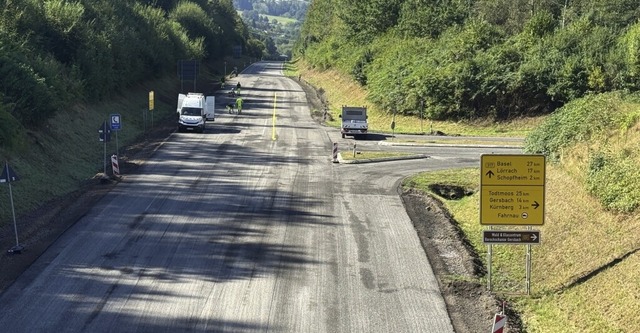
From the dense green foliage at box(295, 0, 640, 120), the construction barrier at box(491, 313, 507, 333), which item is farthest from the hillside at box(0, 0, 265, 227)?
the dense green foliage at box(295, 0, 640, 120)

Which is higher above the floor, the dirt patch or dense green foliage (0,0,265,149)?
dense green foliage (0,0,265,149)

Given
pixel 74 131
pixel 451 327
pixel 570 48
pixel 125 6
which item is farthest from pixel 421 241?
pixel 125 6

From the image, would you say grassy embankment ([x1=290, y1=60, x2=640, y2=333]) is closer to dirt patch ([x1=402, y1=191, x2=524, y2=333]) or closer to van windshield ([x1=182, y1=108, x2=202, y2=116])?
dirt patch ([x1=402, y1=191, x2=524, y2=333])

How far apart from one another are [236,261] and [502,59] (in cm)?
3951

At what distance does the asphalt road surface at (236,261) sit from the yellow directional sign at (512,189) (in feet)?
8.52

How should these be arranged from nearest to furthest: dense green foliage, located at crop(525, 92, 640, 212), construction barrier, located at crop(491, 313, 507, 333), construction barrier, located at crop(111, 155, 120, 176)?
construction barrier, located at crop(491, 313, 507, 333)
dense green foliage, located at crop(525, 92, 640, 212)
construction barrier, located at crop(111, 155, 120, 176)

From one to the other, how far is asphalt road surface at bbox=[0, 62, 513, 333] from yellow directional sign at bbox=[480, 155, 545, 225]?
2598 millimetres

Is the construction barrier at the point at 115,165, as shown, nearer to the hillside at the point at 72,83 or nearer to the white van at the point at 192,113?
the hillside at the point at 72,83

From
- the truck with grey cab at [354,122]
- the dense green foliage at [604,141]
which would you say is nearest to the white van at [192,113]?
the truck with grey cab at [354,122]

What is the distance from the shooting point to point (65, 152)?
103 ft

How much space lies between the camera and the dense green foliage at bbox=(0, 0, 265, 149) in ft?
99.4

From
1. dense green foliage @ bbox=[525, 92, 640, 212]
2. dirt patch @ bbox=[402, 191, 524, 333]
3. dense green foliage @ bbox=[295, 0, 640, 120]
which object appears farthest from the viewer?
dense green foliage @ bbox=[295, 0, 640, 120]

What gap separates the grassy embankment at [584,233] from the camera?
13383mm

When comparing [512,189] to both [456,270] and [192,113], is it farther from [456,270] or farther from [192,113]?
[192,113]
